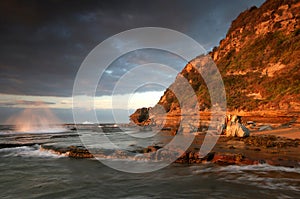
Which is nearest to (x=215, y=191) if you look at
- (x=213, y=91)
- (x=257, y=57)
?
(x=257, y=57)

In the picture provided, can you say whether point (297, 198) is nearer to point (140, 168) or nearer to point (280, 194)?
point (280, 194)

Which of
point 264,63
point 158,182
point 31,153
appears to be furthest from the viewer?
point 264,63

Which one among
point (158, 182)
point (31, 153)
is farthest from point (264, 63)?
point (31, 153)

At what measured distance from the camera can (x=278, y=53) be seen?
50.2 meters

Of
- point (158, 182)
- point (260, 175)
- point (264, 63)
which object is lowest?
A: point (158, 182)

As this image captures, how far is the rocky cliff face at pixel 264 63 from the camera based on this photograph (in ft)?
137

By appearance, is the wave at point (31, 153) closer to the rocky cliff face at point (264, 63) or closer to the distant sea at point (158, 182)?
the distant sea at point (158, 182)

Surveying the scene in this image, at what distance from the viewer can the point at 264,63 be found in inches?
2035

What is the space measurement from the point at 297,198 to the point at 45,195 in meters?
9.65

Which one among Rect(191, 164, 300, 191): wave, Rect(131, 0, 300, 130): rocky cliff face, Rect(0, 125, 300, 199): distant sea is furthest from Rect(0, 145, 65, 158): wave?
Rect(131, 0, 300, 130): rocky cliff face

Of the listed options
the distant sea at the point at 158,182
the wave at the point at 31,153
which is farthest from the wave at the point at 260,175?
the wave at the point at 31,153

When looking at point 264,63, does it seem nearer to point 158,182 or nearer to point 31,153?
point 158,182

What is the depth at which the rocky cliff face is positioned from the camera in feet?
137

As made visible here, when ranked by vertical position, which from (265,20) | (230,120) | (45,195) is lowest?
(45,195)
